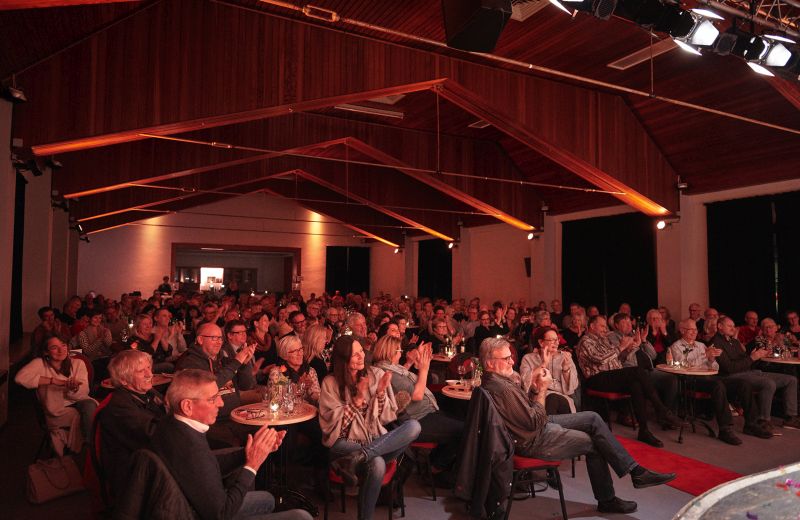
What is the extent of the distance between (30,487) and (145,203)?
10.0 metres

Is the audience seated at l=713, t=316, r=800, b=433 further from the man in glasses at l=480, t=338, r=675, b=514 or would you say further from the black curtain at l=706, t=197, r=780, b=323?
the black curtain at l=706, t=197, r=780, b=323

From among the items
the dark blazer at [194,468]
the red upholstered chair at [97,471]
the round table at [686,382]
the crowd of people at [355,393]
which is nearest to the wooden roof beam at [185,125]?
the crowd of people at [355,393]

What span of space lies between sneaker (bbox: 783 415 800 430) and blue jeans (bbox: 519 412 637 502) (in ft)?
12.4

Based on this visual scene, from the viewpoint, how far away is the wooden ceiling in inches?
225

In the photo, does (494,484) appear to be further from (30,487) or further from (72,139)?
(72,139)

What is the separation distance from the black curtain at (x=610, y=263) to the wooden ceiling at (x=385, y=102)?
0.76 metres

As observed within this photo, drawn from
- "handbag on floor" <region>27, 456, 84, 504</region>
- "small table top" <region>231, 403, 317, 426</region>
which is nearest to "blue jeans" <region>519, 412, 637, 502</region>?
"small table top" <region>231, 403, 317, 426</region>

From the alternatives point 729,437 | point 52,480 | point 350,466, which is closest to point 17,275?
point 52,480

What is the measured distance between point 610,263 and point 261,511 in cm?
1074

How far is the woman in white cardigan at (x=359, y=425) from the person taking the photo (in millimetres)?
3287

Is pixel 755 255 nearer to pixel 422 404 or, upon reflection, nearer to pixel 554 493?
pixel 554 493

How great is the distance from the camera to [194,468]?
6.99 feet

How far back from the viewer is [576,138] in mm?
8719

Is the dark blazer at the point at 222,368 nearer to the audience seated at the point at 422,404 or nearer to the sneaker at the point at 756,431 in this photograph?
the audience seated at the point at 422,404
